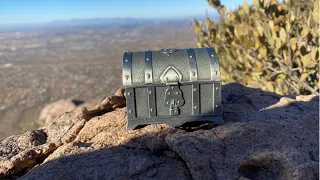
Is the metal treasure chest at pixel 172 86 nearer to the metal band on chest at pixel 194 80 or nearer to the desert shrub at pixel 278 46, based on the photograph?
the metal band on chest at pixel 194 80

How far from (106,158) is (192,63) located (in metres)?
1.34

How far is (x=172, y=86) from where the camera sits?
3.36 meters

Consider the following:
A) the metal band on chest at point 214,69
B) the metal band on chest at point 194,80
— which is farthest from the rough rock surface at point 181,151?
the metal band on chest at point 214,69

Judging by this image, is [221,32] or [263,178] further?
[221,32]

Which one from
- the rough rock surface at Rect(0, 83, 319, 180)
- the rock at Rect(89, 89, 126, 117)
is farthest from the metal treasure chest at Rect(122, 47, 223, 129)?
the rock at Rect(89, 89, 126, 117)

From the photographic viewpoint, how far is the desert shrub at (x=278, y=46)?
20.0 feet

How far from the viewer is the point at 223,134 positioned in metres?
3.08

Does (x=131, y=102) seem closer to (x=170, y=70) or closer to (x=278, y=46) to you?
(x=170, y=70)

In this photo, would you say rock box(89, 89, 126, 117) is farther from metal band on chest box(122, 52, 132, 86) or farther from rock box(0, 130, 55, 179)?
metal band on chest box(122, 52, 132, 86)

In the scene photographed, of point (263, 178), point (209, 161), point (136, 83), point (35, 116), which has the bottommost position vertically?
point (35, 116)

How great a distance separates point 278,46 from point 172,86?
363cm

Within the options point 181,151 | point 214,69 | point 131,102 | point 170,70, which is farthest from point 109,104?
point 181,151

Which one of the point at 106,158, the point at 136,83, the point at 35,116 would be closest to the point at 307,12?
the point at 136,83

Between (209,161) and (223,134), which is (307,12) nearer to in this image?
(223,134)
